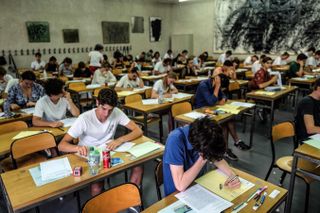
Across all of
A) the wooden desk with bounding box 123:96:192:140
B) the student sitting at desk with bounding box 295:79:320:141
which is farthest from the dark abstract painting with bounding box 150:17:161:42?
the student sitting at desk with bounding box 295:79:320:141

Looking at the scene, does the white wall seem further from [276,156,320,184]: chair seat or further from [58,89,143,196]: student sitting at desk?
[276,156,320,184]: chair seat

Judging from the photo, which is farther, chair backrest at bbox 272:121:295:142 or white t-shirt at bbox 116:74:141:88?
white t-shirt at bbox 116:74:141:88

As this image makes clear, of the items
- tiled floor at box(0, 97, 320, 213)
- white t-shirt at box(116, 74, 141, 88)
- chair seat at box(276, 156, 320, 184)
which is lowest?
tiled floor at box(0, 97, 320, 213)

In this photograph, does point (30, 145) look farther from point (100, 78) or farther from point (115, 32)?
point (115, 32)

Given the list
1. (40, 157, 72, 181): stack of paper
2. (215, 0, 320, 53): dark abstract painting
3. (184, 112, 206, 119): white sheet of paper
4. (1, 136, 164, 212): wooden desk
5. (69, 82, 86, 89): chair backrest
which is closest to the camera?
(1, 136, 164, 212): wooden desk

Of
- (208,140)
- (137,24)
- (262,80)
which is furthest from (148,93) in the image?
(137,24)

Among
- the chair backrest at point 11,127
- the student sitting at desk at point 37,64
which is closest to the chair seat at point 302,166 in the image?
the chair backrest at point 11,127

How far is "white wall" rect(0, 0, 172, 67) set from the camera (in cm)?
862

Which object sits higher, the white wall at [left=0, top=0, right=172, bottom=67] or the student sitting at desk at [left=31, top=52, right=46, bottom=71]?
the white wall at [left=0, top=0, right=172, bottom=67]

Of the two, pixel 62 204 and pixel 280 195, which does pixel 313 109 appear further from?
pixel 62 204

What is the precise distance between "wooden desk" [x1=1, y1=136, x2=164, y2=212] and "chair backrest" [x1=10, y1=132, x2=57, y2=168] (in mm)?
484

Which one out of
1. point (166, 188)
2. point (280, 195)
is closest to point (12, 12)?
point (166, 188)

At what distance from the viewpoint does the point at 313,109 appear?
9.21 feet

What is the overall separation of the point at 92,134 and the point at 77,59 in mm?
8716
